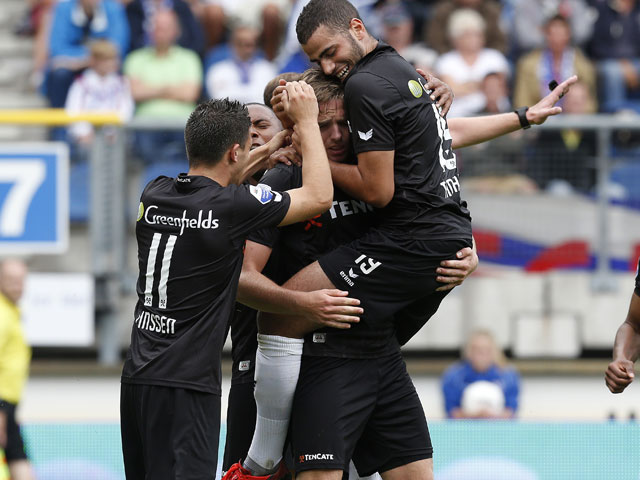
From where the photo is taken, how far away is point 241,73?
1023cm

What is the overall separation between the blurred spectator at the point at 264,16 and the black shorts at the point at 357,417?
626 cm

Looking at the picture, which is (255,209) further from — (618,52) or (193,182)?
(618,52)

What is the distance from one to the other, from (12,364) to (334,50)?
416 cm

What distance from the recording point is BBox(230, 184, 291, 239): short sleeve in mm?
4383

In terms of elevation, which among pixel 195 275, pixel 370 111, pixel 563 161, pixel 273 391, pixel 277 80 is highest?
pixel 563 161

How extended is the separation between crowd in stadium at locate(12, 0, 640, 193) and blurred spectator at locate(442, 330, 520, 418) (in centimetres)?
211

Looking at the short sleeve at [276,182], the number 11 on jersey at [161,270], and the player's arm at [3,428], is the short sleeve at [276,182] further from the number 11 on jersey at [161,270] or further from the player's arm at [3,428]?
the player's arm at [3,428]

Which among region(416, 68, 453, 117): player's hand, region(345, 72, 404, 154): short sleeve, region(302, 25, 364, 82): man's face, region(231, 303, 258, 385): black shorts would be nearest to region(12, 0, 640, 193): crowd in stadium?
region(231, 303, 258, 385): black shorts

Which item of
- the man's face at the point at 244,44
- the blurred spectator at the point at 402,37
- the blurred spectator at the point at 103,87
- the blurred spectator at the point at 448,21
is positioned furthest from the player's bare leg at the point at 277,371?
the blurred spectator at the point at 448,21

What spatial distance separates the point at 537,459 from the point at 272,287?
326 centimetres

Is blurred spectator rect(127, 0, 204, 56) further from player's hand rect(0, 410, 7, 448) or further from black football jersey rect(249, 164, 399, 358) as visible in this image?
black football jersey rect(249, 164, 399, 358)

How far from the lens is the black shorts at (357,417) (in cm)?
472

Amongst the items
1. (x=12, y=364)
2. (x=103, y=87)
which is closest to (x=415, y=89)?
(x=12, y=364)

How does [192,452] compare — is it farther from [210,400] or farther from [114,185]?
[114,185]
